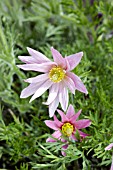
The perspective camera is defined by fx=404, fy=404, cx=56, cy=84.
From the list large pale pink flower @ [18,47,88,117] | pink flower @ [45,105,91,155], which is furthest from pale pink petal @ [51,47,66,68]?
pink flower @ [45,105,91,155]

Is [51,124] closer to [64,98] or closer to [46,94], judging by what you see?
[64,98]

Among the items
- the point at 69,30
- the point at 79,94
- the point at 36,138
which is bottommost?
the point at 36,138

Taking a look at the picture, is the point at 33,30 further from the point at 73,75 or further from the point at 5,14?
the point at 73,75

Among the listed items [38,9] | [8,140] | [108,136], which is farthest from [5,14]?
[108,136]

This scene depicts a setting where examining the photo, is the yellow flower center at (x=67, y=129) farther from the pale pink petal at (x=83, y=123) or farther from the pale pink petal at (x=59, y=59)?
the pale pink petal at (x=59, y=59)

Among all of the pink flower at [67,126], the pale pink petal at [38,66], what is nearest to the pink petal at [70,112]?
the pink flower at [67,126]

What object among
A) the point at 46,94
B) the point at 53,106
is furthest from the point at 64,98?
the point at 46,94

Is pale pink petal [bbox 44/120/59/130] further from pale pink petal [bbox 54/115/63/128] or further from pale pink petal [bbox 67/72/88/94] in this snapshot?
pale pink petal [bbox 67/72/88/94]

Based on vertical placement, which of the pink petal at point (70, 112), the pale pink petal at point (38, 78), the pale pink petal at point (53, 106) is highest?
the pale pink petal at point (38, 78)
